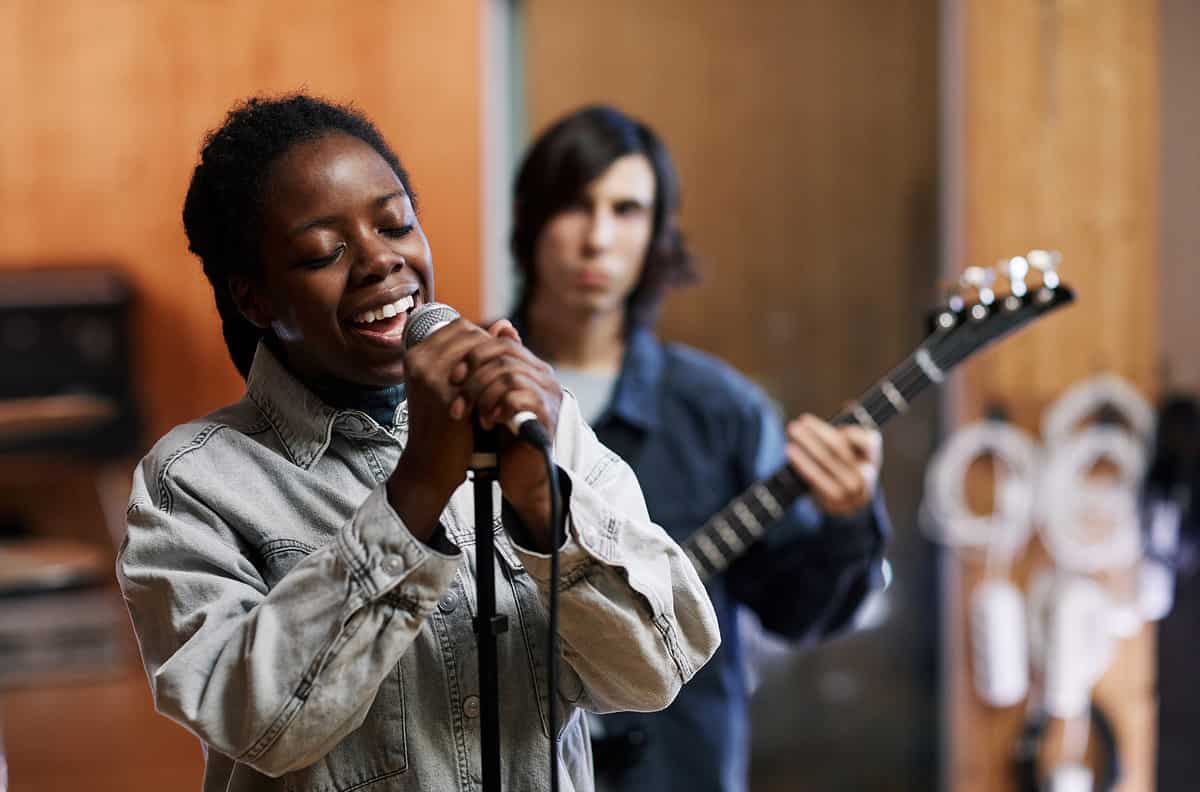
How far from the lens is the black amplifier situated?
4.25 m

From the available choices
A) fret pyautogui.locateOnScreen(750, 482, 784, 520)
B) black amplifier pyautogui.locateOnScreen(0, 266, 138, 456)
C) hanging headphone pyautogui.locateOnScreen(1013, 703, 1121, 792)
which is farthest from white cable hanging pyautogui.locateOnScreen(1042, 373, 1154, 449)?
black amplifier pyautogui.locateOnScreen(0, 266, 138, 456)

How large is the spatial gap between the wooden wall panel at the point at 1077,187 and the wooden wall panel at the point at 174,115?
47.9 inches

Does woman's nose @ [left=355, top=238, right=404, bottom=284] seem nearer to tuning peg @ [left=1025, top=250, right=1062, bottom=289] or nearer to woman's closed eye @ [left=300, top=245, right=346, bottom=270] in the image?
woman's closed eye @ [left=300, top=245, right=346, bottom=270]

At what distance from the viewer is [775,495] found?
1.86 metres

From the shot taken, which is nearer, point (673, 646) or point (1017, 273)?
point (673, 646)

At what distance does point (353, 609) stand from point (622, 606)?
0.57ft

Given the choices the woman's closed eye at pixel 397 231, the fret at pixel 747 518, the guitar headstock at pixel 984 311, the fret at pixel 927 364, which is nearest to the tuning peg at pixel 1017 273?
the guitar headstock at pixel 984 311

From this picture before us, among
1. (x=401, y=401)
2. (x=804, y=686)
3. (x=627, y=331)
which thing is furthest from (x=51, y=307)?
(x=401, y=401)

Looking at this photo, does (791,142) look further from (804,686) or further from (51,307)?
(51,307)

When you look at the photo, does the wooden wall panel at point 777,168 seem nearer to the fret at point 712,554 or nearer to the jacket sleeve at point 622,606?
the fret at point 712,554

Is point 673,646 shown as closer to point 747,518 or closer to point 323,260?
point 323,260

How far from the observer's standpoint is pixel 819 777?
3377 millimetres

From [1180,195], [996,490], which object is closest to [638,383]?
[996,490]

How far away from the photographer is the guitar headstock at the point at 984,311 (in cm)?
177
